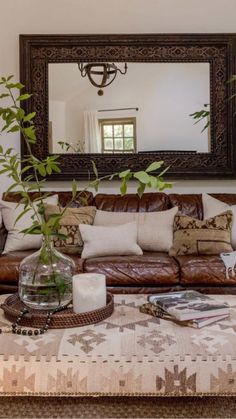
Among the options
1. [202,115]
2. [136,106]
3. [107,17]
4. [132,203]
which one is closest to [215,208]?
[132,203]

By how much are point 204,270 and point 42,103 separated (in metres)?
2.13

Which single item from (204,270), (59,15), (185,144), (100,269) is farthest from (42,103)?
(204,270)

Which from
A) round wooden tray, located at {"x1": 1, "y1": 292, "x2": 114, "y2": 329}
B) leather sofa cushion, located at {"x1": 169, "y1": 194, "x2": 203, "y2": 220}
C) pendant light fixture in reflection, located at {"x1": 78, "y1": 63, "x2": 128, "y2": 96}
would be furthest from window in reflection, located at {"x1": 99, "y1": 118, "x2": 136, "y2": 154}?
round wooden tray, located at {"x1": 1, "y1": 292, "x2": 114, "y2": 329}

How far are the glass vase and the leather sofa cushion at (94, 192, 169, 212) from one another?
171 cm

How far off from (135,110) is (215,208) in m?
1.21

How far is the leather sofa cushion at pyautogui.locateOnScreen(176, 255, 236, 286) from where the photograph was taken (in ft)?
9.58

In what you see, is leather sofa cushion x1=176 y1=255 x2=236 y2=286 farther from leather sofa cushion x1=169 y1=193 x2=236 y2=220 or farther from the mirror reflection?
the mirror reflection

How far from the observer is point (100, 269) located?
116 inches

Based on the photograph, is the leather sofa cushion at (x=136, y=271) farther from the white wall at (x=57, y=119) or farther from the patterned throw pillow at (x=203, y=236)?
the white wall at (x=57, y=119)

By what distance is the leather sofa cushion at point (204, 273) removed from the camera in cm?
292

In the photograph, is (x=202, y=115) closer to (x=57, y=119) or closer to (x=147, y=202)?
(x=147, y=202)

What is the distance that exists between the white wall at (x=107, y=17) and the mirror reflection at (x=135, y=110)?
1.16 feet

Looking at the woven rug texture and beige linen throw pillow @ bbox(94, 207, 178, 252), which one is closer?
the woven rug texture

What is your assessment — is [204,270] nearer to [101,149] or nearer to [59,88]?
[101,149]
